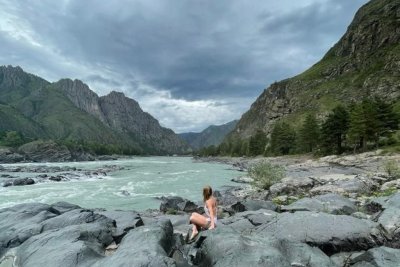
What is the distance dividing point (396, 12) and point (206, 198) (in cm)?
22101

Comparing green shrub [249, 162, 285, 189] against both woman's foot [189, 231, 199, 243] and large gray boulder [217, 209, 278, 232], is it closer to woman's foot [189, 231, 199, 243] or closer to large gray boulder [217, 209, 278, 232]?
large gray boulder [217, 209, 278, 232]

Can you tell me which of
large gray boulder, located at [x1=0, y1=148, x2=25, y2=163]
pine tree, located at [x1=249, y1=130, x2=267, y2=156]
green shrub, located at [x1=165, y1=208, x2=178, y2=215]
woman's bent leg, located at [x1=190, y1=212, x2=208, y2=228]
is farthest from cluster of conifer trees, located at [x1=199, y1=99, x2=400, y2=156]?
large gray boulder, located at [x1=0, y1=148, x2=25, y2=163]

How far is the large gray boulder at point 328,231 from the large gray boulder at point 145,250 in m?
3.94

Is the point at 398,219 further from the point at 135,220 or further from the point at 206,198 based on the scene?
the point at 135,220

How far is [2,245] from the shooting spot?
15188 millimetres

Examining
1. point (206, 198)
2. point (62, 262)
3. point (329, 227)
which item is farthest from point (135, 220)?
point (329, 227)

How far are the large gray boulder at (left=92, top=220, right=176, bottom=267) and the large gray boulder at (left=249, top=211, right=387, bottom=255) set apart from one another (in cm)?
394

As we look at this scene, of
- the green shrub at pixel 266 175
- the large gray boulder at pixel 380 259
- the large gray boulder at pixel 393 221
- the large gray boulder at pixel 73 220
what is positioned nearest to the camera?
the large gray boulder at pixel 380 259

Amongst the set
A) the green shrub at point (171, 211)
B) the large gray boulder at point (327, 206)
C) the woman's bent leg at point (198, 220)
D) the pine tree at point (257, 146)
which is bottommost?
the green shrub at point (171, 211)

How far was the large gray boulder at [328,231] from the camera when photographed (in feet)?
41.3

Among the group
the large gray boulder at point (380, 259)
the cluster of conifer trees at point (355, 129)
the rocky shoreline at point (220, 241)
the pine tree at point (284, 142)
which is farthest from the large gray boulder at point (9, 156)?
the large gray boulder at point (380, 259)

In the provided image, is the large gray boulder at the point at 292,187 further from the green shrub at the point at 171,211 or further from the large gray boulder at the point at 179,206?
the green shrub at the point at 171,211

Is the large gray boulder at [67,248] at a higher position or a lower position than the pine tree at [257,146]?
lower

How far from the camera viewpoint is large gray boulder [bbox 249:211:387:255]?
12578mm
